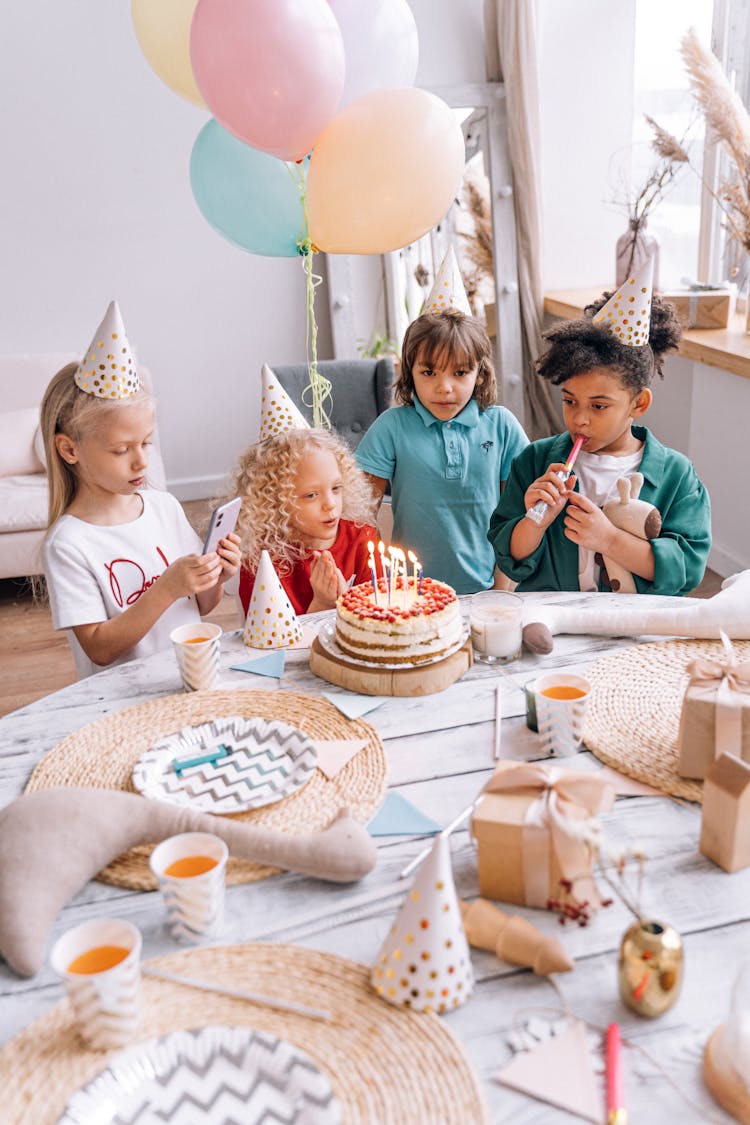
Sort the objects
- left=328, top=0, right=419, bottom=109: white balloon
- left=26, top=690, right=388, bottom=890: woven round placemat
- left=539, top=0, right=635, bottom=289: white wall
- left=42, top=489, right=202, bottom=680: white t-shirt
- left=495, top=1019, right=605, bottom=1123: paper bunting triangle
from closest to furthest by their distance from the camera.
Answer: left=495, top=1019, right=605, bottom=1123: paper bunting triangle
left=26, top=690, right=388, bottom=890: woven round placemat
left=42, top=489, right=202, bottom=680: white t-shirt
left=328, top=0, right=419, bottom=109: white balloon
left=539, top=0, right=635, bottom=289: white wall

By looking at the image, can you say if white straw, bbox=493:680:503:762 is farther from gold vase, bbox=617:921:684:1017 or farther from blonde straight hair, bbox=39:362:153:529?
blonde straight hair, bbox=39:362:153:529

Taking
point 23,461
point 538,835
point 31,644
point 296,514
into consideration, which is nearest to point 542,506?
point 296,514

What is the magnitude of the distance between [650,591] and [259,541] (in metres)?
0.79

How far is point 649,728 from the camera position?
125cm

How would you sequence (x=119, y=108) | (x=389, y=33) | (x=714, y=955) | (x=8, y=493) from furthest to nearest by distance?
1. (x=119, y=108)
2. (x=8, y=493)
3. (x=389, y=33)
4. (x=714, y=955)

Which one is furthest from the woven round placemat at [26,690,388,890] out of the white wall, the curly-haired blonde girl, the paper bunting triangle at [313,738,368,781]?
the white wall

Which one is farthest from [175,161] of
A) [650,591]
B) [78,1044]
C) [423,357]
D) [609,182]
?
[78,1044]

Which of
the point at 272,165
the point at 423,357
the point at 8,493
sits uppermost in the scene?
the point at 272,165

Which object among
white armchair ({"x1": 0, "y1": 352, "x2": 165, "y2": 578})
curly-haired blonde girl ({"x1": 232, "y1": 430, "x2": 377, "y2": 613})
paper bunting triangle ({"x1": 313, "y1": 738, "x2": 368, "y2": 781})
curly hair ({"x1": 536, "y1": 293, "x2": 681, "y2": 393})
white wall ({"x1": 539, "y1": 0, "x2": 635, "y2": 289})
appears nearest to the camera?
paper bunting triangle ({"x1": 313, "y1": 738, "x2": 368, "y2": 781})

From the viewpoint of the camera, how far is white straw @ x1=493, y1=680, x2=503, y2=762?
48.2 inches

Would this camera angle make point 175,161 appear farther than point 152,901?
Yes

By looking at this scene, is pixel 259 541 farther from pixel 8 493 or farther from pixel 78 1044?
pixel 8 493

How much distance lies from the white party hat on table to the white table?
25 mm

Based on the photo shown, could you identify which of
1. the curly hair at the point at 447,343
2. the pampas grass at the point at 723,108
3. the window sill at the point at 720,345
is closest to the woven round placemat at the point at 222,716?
the curly hair at the point at 447,343
